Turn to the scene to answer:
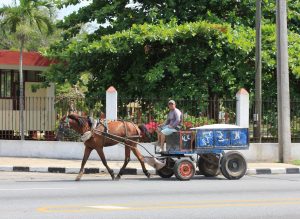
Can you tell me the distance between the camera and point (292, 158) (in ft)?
74.7

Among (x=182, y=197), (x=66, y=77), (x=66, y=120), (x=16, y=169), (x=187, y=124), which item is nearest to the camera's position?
(x=182, y=197)

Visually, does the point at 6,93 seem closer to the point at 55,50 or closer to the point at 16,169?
the point at 55,50

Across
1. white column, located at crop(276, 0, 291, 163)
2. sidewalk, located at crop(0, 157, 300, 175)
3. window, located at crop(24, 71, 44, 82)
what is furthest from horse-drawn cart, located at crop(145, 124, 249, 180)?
window, located at crop(24, 71, 44, 82)

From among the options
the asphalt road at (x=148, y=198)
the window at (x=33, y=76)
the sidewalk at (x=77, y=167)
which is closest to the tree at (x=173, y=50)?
the window at (x=33, y=76)

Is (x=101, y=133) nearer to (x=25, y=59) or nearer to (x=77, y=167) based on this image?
(x=77, y=167)

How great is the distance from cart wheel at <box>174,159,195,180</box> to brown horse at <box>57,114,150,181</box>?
43.7 inches

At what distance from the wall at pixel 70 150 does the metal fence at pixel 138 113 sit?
0.55 metres

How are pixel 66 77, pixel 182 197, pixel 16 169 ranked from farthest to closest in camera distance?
pixel 66 77, pixel 16 169, pixel 182 197

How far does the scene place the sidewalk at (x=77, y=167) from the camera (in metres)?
19.1

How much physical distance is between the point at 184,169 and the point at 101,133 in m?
2.33

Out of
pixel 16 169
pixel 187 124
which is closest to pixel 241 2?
pixel 187 124

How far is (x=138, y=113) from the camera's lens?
22.8 m

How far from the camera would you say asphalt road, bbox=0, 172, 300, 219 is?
1015 centimetres

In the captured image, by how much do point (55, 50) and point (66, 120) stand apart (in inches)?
485
